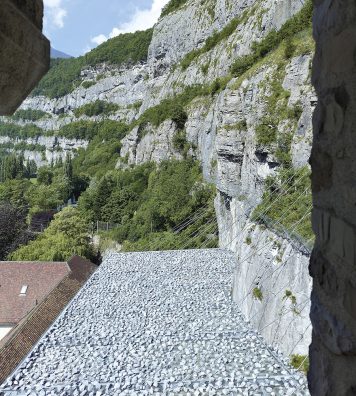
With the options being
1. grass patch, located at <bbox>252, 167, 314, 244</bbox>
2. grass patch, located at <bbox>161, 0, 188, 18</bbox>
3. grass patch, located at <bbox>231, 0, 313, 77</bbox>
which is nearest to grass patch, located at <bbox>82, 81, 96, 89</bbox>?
grass patch, located at <bbox>161, 0, 188, 18</bbox>

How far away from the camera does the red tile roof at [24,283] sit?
16.1m

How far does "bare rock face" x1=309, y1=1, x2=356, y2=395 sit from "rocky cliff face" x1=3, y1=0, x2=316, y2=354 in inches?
213

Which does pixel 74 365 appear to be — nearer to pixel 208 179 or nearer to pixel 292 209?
pixel 292 209

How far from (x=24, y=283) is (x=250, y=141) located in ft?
38.4

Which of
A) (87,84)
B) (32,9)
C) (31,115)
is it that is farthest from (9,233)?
(31,115)

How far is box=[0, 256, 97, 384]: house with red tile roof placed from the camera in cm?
1238

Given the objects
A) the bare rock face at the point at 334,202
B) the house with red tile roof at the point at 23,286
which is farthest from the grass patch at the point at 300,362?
the house with red tile roof at the point at 23,286

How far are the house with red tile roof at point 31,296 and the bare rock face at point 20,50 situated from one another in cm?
1143

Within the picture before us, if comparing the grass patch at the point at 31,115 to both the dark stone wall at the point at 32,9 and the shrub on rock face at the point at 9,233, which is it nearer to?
the shrub on rock face at the point at 9,233

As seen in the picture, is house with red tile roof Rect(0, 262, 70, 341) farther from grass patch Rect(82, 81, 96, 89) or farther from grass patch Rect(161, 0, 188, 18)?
grass patch Rect(82, 81, 96, 89)

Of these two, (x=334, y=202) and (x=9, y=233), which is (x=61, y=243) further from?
(x=334, y=202)

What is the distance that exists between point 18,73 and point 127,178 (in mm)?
34395

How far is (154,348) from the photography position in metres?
8.45

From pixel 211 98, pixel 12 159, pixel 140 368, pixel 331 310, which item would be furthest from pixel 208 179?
pixel 12 159
